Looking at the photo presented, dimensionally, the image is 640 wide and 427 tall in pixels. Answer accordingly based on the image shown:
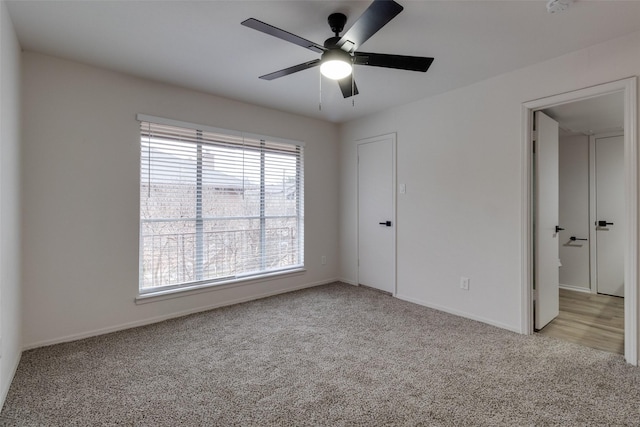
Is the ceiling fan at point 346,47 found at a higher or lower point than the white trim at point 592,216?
higher

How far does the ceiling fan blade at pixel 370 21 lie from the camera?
5.08ft

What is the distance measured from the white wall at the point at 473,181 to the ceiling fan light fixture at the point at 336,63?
1099 millimetres

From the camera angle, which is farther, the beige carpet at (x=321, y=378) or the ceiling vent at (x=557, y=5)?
the ceiling vent at (x=557, y=5)

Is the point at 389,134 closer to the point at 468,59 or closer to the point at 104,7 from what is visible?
the point at 468,59

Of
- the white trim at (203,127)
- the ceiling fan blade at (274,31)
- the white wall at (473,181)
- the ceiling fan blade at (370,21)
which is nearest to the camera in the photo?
the ceiling fan blade at (370,21)

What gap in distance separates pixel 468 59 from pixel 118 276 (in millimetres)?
3725

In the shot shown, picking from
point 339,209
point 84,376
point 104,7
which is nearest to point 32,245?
point 84,376

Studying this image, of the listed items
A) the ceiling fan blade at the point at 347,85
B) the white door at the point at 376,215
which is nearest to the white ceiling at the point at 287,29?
the ceiling fan blade at the point at 347,85

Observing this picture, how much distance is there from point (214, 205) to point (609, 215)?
509 centimetres

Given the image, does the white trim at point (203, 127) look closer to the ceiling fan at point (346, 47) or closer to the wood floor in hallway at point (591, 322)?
the ceiling fan at point (346, 47)

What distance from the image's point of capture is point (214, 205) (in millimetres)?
3619

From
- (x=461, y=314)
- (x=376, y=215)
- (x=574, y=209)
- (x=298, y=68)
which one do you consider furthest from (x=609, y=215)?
(x=298, y=68)

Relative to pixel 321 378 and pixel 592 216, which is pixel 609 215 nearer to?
pixel 592 216

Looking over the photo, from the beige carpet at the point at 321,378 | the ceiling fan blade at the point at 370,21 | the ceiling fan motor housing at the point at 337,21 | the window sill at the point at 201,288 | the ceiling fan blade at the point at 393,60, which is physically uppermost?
the ceiling fan motor housing at the point at 337,21
